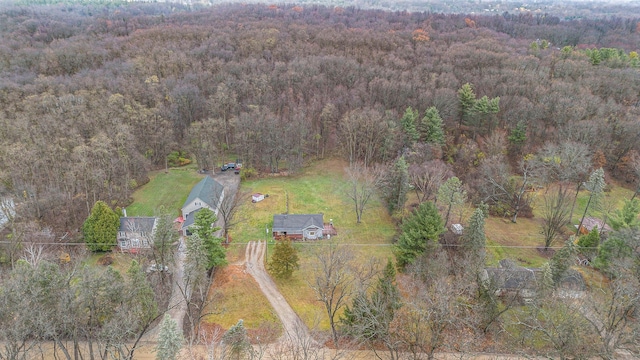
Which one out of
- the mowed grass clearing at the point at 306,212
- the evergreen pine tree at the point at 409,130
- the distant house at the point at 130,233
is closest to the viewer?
the mowed grass clearing at the point at 306,212

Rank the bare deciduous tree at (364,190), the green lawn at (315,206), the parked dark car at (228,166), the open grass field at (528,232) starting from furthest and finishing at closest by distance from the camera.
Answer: the parked dark car at (228,166), the bare deciduous tree at (364,190), the green lawn at (315,206), the open grass field at (528,232)

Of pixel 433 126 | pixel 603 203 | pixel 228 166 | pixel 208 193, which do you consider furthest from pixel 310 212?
pixel 603 203

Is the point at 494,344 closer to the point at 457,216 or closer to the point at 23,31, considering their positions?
the point at 457,216

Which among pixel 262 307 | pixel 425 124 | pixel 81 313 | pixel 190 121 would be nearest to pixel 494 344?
pixel 262 307

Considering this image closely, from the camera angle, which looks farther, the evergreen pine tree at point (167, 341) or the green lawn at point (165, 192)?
the green lawn at point (165, 192)

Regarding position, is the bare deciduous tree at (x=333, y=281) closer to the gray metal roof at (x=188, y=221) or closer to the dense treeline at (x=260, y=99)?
the gray metal roof at (x=188, y=221)

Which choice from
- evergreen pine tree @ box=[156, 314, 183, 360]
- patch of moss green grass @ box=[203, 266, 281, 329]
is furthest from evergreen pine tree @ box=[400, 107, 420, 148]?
evergreen pine tree @ box=[156, 314, 183, 360]

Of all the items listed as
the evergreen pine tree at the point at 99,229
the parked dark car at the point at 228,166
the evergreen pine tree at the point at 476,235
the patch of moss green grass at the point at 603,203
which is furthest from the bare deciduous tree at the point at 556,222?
the evergreen pine tree at the point at 99,229
